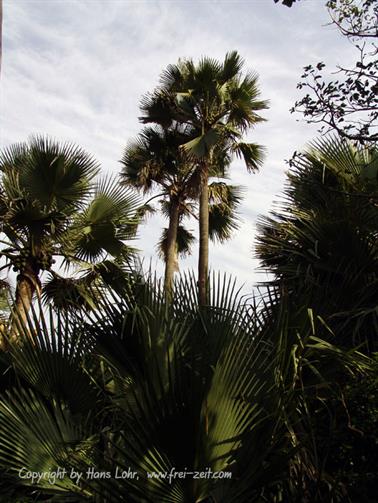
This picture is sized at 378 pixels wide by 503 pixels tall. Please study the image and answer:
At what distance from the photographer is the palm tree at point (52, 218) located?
809 cm

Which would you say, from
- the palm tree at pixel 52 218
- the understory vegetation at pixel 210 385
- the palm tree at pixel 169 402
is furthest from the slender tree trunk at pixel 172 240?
the palm tree at pixel 169 402

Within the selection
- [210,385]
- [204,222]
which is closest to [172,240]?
[204,222]

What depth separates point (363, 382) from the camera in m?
3.54

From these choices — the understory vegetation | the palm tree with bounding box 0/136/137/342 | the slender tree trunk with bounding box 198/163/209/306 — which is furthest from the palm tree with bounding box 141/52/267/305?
the understory vegetation

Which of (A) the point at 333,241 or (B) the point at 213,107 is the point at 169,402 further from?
(B) the point at 213,107

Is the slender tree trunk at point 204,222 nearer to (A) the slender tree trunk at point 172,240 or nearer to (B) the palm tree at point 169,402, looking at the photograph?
(A) the slender tree trunk at point 172,240

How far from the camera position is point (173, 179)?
45.8ft

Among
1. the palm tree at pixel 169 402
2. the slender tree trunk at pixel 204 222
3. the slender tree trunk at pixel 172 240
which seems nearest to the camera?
the palm tree at pixel 169 402

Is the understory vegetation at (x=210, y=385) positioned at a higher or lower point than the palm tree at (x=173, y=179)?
lower

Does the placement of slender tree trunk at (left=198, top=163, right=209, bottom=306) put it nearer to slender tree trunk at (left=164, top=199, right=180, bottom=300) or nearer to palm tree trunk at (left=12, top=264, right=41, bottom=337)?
slender tree trunk at (left=164, top=199, right=180, bottom=300)

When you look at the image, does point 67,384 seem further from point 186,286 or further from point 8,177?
point 8,177

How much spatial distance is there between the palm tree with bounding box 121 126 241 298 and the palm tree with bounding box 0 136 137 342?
4.53 metres

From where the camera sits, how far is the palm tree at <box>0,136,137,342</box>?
8094 millimetres

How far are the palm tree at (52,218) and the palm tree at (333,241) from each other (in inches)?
103
